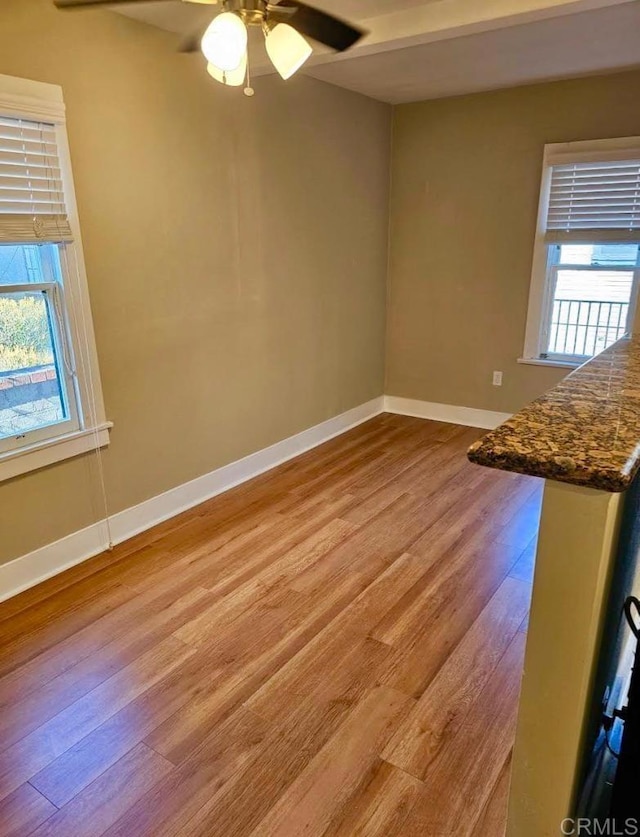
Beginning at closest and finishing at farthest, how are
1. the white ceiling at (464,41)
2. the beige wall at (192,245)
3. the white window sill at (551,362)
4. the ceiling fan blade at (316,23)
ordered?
the ceiling fan blade at (316,23) → the white ceiling at (464,41) → the beige wall at (192,245) → the white window sill at (551,362)

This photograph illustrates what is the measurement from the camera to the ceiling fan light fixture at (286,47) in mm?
1808

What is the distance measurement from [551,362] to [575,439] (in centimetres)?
361

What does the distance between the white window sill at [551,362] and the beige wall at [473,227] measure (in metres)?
0.07

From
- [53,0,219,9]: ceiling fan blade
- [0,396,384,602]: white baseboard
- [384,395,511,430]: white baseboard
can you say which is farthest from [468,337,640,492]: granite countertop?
[384,395,511,430]: white baseboard

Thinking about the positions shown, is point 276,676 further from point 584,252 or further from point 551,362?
point 584,252

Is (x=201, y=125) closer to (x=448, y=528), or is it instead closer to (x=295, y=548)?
(x=295, y=548)

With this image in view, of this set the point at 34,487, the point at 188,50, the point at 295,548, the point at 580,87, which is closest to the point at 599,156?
the point at 580,87

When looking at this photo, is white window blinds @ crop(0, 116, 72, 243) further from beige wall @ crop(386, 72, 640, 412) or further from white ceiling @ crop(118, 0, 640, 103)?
beige wall @ crop(386, 72, 640, 412)

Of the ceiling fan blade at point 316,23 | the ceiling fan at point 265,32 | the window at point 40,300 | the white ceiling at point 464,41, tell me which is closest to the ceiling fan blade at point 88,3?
the ceiling fan at point 265,32

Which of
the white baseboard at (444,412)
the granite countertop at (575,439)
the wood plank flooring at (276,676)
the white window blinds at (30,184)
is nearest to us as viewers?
the granite countertop at (575,439)

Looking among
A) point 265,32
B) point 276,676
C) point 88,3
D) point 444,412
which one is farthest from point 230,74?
point 444,412

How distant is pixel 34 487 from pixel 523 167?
3805 millimetres

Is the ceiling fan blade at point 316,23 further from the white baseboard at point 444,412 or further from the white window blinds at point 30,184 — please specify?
the white baseboard at point 444,412

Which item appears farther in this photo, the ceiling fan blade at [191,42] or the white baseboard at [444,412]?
the white baseboard at [444,412]
